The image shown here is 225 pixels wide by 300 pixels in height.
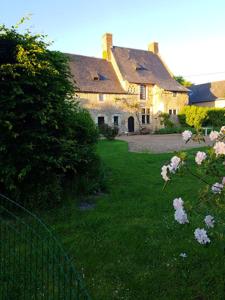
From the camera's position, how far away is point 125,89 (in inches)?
1460

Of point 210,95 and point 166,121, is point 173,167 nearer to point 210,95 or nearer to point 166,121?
point 166,121

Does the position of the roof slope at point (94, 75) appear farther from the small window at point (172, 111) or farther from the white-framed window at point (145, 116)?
the small window at point (172, 111)

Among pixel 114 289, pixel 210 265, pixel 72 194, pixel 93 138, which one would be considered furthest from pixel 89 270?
pixel 93 138

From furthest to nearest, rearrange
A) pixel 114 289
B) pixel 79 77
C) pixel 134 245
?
pixel 79 77 → pixel 134 245 → pixel 114 289

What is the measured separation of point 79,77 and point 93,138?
2764 centimetres

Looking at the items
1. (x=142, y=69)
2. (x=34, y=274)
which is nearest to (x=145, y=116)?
(x=142, y=69)

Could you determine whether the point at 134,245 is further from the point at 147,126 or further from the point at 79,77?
the point at 147,126

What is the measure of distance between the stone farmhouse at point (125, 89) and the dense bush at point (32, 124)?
27372 millimetres

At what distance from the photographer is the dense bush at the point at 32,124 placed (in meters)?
6.66

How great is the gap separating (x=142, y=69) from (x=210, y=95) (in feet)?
41.6

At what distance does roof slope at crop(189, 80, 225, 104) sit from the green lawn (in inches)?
1593

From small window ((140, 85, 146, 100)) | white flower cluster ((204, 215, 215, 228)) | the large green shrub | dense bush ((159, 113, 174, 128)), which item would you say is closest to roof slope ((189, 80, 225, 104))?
the large green shrub

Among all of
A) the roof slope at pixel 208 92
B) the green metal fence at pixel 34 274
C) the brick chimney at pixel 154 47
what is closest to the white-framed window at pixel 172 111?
the roof slope at pixel 208 92

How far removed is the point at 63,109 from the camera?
24.4 feet
